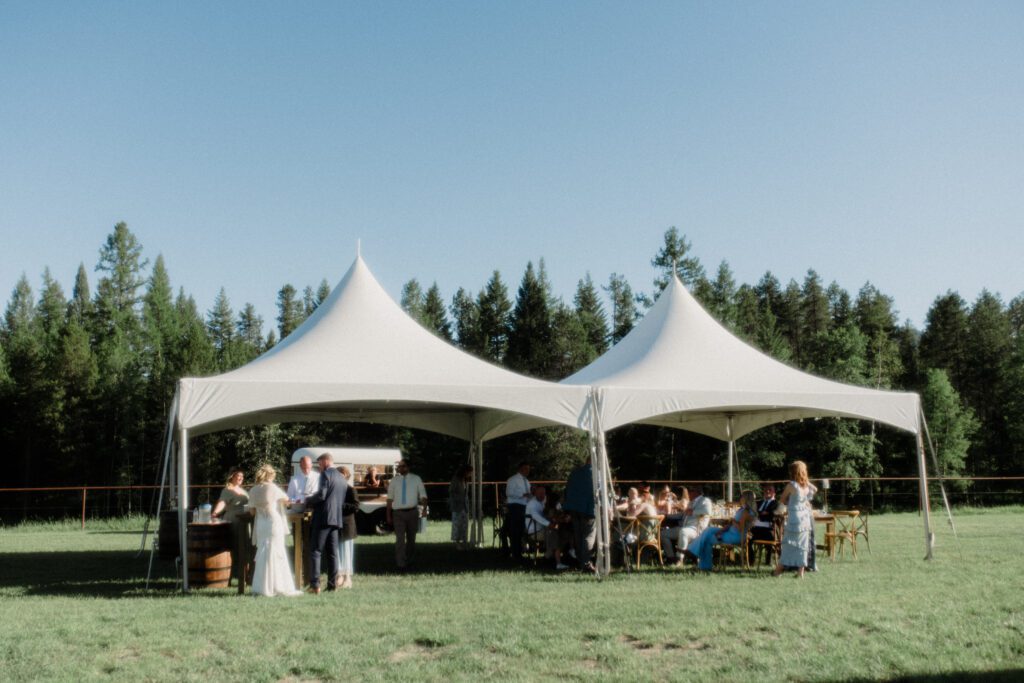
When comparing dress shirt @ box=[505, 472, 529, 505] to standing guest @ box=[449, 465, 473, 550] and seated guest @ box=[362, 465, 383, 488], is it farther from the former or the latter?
seated guest @ box=[362, 465, 383, 488]

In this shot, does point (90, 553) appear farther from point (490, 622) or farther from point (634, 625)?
point (634, 625)

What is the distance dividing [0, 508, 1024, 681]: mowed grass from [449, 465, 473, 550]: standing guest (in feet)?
14.5

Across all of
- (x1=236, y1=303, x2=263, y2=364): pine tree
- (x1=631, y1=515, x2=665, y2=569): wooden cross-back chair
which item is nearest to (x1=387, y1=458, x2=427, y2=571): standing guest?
(x1=631, y1=515, x2=665, y2=569): wooden cross-back chair

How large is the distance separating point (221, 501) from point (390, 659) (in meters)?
4.63

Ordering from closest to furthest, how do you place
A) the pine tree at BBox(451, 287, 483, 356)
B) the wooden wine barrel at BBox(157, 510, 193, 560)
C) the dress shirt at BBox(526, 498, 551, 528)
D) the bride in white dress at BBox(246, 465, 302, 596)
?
the bride in white dress at BBox(246, 465, 302, 596), the wooden wine barrel at BBox(157, 510, 193, 560), the dress shirt at BBox(526, 498, 551, 528), the pine tree at BBox(451, 287, 483, 356)

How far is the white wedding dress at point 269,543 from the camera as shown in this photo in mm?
9445

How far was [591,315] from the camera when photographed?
56938 millimetres

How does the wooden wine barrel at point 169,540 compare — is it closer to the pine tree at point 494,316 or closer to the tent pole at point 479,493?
the tent pole at point 479,493

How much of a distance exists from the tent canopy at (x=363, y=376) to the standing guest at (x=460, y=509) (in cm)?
244

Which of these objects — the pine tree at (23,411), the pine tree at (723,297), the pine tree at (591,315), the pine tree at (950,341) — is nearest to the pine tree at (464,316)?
the pine tree at (591,315)

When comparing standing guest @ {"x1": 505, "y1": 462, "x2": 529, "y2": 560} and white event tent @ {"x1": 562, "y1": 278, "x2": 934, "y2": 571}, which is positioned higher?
white event tent @ {"x1": 562, "y1": 278, "x2": 934, "y2": 571}

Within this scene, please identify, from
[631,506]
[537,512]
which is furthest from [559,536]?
[631,506]

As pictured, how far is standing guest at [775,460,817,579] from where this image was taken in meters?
10.5

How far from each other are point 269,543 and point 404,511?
2.92m
